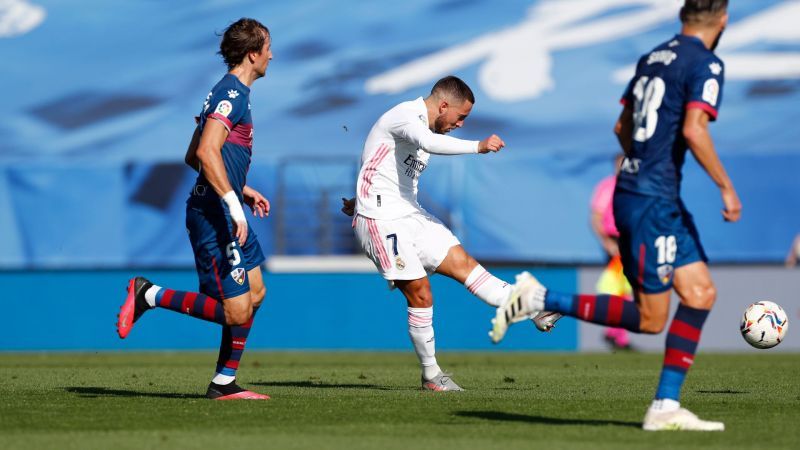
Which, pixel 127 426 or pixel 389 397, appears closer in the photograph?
pixel 127 426

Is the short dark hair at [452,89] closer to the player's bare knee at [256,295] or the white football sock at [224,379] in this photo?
the player's bare knee at [256,295]

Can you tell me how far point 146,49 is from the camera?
22.5 metres

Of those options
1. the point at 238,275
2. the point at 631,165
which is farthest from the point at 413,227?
the point at 631,165

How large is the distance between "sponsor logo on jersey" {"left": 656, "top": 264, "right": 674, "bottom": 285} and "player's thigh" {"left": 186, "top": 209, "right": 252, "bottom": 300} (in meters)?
2.67

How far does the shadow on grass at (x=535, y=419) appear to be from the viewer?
639 centimetres

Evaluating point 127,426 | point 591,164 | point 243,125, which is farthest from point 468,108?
point 591,164

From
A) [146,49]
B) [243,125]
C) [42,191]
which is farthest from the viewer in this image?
[146,49]

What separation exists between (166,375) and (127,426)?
4.16 meters


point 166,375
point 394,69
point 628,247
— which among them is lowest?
point 166,375

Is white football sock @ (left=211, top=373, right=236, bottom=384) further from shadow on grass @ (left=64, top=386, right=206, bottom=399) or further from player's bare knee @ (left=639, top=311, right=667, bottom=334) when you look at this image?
player's bare knee @ (left=639, top=311, right=667, bottom=334)

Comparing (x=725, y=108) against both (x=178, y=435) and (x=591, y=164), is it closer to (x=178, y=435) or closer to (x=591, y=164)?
(x=591, y=164)

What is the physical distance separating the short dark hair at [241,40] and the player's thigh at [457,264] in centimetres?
195

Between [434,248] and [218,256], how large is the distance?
5.42 feet

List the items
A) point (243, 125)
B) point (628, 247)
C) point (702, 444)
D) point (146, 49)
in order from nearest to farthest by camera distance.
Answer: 1. point (702, 444)
2. point (628, 247)
3. point (243, 125)
4. point (146, 49)
